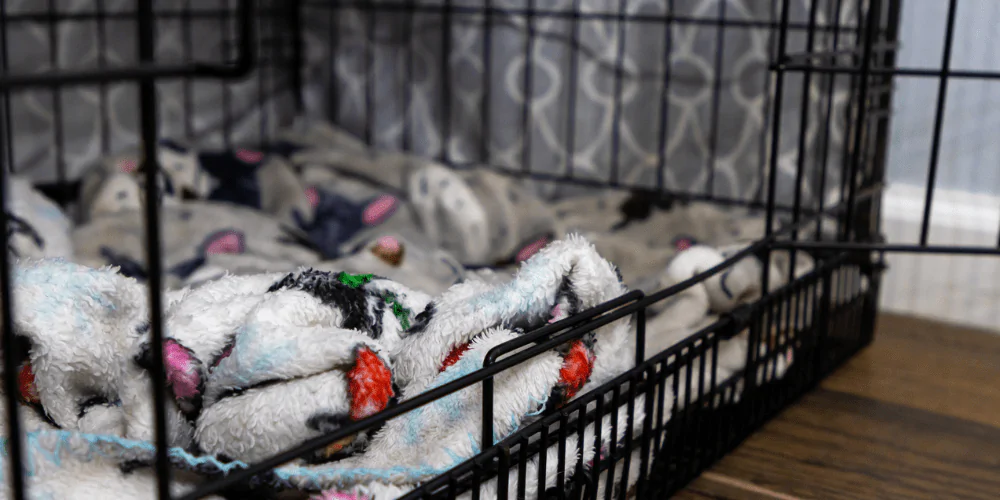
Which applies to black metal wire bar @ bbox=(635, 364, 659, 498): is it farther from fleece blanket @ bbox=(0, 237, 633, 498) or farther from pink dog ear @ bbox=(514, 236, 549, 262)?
pink dog ear @ bbox=(514, 236, 549, 262)

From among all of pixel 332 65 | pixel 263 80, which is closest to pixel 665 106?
pixel 332 65

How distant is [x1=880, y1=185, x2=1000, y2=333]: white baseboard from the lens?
A: 1530 mm

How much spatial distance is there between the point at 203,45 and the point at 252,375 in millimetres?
1446

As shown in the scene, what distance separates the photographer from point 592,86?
1.75m

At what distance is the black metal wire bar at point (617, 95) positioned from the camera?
5.54ft

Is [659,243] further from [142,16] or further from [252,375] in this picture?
[142,16]

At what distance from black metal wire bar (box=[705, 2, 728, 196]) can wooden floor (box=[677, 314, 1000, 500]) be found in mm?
454

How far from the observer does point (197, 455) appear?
0.60 meters

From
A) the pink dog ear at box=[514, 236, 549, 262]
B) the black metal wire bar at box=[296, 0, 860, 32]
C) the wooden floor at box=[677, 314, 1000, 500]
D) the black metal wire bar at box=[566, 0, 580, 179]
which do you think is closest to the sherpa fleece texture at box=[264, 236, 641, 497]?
the wooden floor at box=[677, 314, 1000, 500]

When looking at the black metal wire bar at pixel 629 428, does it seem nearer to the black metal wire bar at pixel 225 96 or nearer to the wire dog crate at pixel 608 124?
the wire dog crate at pixel 608 124

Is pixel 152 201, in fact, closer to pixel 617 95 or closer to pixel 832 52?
pixel 832 52

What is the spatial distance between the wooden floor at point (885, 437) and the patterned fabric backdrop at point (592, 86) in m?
0.43

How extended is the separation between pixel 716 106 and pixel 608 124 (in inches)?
8.5

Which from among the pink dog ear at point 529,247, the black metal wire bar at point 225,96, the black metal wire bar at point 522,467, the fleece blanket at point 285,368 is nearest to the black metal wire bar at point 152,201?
the fleece blanket at point 285,368
